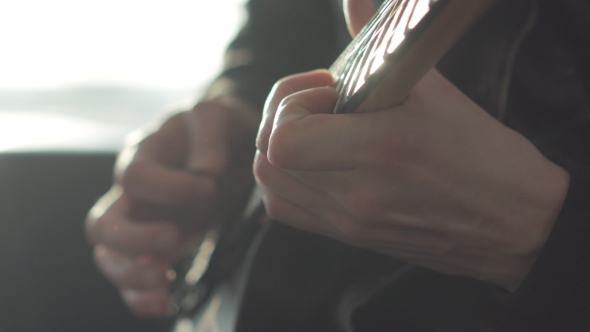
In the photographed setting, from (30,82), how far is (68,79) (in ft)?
0.33

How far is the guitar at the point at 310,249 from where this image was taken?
0.16m

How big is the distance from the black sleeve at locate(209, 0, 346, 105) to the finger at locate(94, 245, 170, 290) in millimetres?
227

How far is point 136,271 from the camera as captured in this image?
49 cm

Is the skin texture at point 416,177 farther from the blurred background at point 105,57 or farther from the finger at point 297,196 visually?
the blurred background at point 105,57

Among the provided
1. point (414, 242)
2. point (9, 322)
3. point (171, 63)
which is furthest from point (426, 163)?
point (171, 63)

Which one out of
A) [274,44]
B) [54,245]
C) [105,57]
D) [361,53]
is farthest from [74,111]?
[361,53]

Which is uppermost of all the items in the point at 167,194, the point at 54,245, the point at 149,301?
the point at 167,194

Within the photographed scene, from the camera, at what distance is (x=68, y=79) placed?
1.19m

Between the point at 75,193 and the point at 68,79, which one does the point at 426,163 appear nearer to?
the point at 75,193

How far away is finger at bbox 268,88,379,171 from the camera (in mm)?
205

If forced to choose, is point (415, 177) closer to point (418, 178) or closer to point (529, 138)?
point (418, 178)

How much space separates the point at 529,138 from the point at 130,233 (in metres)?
0.39

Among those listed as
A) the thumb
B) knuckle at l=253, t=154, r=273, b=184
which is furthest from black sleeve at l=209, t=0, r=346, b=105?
knuckle at l=253, t=154, r=273, b=184

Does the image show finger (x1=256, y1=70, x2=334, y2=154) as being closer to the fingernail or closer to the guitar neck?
the guitar neck
